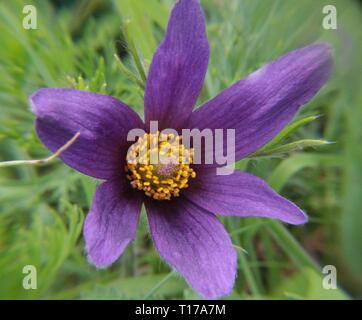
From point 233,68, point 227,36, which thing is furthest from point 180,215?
point 227,36

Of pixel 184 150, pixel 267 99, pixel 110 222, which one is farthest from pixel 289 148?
pixel 110 222

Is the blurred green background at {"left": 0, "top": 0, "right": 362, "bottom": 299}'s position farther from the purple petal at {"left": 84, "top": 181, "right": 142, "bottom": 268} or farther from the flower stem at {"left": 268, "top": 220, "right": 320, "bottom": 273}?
the purple petal at {"left": 84, "top": 181, "right": 142, "bottom": 268}

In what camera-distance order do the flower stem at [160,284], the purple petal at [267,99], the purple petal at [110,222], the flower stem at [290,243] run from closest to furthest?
the purple petal at [110,222] → the purple petal at [267,99] → the flower stem at [160,284] → the flower stem at [290,243]

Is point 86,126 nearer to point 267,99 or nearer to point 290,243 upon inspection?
point 267,99

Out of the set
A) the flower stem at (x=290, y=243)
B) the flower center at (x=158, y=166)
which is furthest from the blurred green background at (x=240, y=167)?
the flower center at (x=158, y=166)

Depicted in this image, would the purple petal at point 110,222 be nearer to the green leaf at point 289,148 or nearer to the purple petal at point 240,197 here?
the purple petal at point 240,197
